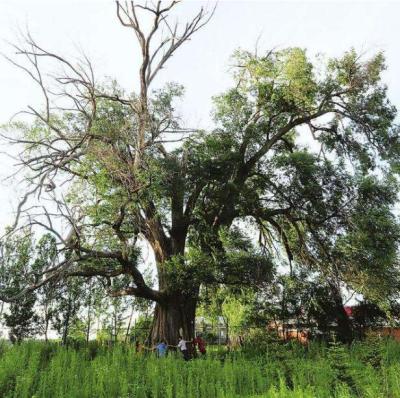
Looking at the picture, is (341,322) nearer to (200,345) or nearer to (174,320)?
(200,345)

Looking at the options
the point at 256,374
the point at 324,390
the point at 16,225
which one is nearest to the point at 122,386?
the point at 256,374

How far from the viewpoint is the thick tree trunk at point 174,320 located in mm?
14477

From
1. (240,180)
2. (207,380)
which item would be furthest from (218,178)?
(207,380)

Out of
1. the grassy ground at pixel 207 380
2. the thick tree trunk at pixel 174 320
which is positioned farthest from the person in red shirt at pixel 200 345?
the grassy ground at pixel 207 380

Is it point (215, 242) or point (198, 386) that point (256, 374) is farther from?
point (215, 242)

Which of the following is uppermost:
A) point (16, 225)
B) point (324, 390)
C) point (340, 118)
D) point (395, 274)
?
point (340, 118)

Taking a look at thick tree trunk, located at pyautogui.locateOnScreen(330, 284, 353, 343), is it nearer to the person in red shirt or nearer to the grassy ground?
the person in red shirt

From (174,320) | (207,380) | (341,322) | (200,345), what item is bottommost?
(207,380)

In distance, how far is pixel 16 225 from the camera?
10.4m

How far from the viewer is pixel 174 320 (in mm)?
14641

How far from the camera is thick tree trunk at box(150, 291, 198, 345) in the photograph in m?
14.5

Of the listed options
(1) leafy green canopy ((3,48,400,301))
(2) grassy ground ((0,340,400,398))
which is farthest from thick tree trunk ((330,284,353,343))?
(2) grassy ground ((0,340,400,398))

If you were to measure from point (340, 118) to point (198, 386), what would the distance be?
1201 centimetres

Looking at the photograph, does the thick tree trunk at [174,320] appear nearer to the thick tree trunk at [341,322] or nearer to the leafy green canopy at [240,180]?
the leafy green canopy at [240,180]
